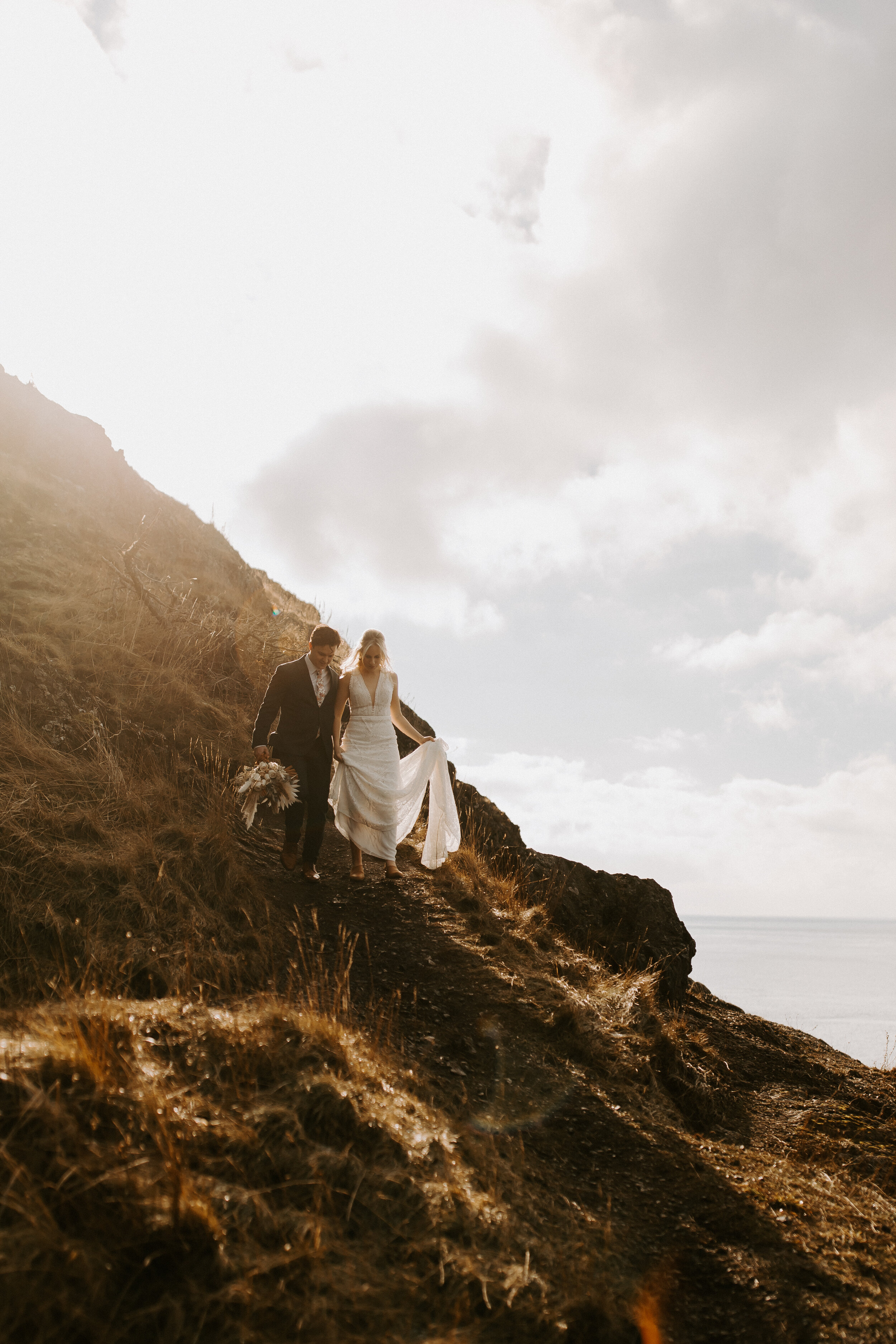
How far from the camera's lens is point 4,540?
417 inches

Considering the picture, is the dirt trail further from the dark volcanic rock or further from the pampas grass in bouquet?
the dark volcanic rock

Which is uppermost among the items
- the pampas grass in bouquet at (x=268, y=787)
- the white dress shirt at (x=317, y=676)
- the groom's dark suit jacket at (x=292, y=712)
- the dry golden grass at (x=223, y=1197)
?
the white dress shirt at (x=317, y=676)

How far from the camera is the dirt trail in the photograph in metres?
3.37

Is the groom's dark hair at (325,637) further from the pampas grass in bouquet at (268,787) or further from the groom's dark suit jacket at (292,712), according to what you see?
the pampas grass in bouquet at (268,787)

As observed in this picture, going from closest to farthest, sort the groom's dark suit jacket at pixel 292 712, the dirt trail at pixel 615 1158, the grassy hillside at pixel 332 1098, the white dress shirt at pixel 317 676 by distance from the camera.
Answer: the grassy hillside at pixel 332 1098 < the dirt trail at pixel 615 1158 < the groom's dark suit jacket at pixel 292 712 < the white dress shirt at pixel 317 676

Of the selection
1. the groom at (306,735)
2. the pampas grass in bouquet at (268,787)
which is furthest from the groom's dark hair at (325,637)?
the pampas grass in bouquet at (268,787)

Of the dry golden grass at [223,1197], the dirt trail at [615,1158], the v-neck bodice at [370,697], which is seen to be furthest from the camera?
the v-neck bodice at [370,697]

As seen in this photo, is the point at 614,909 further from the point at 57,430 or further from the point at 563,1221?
the point at 57,430

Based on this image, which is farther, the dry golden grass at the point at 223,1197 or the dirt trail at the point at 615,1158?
the dirt trail at the point at 615,1158

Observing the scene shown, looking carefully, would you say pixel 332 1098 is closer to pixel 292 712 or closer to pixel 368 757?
pixel 292 712

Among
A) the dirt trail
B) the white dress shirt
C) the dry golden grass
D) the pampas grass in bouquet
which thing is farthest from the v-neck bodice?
the dry golden grass

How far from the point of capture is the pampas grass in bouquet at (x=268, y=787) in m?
7.20

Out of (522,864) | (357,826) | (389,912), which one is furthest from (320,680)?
(522,864)

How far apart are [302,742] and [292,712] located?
1.08 feet
